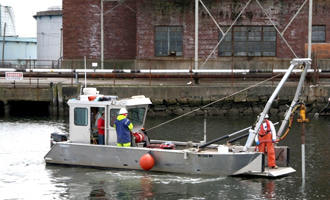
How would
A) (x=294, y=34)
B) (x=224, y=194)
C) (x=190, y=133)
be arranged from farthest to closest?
1. (x=294, y=34)
2. (x=190, y=133)
3. (x=224, y=194)

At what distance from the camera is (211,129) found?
2902 centimetres

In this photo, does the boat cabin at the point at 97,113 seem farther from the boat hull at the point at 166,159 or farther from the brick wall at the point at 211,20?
the brick wall at the point at 211,20

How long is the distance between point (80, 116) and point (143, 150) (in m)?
2.39

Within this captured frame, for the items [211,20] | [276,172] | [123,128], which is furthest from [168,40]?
[276,172]

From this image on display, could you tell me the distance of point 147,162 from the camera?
1855 cm

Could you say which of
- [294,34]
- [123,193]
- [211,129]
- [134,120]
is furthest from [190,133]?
[294,34]

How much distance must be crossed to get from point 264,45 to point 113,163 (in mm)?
22060

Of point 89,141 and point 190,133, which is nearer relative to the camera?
point 89,141

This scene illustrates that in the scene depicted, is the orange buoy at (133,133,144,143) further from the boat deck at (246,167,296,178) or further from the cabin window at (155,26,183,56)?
the cabin window at (155,26,183,56)

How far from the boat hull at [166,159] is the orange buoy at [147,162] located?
135 millimetres

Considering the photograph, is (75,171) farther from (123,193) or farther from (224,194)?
(224,194)

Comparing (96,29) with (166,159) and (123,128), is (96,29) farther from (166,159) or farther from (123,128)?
(166,159)

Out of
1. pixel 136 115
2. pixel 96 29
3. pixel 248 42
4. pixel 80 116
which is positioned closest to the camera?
pixel 136 115

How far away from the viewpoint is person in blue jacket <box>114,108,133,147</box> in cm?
1875
